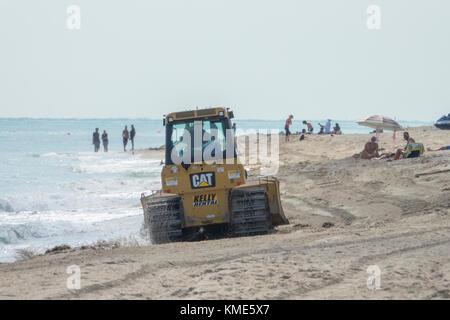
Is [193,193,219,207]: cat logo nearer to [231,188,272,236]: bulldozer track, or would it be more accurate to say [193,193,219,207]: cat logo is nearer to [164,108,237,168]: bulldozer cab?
[231,188,272,236]: bulldozer track

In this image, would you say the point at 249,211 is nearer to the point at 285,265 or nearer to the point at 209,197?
the point at 209,197

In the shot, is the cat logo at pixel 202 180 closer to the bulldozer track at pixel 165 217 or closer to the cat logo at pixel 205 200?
the cat logo at pixel 205 200

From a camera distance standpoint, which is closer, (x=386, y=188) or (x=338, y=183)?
(x=386, y=188)

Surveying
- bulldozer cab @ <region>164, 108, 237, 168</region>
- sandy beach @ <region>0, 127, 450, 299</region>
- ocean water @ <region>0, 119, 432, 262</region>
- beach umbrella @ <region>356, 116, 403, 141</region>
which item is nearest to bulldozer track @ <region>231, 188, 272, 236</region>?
sandy beach @ <region>0, 127, 450, 299</region>

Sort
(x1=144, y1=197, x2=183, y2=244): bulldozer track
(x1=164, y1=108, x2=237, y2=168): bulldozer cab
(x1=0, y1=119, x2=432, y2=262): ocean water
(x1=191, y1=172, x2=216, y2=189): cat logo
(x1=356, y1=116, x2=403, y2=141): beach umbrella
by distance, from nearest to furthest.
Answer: (x1=144, y1=197, x2=183, y2=244): bulldozer track
(x1=191, y1=172, x2=216, y2=189): cat logo
(x1=164, y1=108, x2=237, y2=168): bulldozer cab
(x1=0, y1=119, x2=432, y2=262): ocean water
(x1=356, y1=116, x2=403, y2=141): beach umbrella

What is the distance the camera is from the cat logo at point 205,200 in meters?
9.50

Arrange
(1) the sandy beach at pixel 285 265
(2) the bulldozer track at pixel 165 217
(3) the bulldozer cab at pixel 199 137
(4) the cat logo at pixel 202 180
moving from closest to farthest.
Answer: (1) the sandy beach at pixel 285 265 < (2) the bulldozer track at pixel 165 217 < (4) the cat logo at pixel 202 180 < (3) the bulldozer cab at pixel 199 137

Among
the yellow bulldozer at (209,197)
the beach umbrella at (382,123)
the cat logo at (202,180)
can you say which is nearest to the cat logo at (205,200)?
the yellow bulldozer at (209,197)

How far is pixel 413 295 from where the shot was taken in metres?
5.06

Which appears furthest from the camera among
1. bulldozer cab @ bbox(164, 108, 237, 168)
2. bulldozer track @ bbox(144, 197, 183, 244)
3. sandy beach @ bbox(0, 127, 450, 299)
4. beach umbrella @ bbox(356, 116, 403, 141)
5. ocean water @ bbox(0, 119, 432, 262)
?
beach umbrella @ bbox(356, 116, 403, 141)

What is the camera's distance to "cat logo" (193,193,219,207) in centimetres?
950
